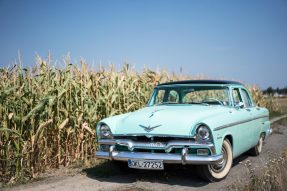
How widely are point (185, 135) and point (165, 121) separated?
1.38 feet

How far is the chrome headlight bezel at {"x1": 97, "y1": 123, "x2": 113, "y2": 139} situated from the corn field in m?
1.31

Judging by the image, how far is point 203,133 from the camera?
5.48 metres

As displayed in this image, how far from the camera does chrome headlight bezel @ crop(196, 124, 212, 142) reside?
544cm

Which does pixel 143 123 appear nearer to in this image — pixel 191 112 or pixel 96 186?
pixel 191 112

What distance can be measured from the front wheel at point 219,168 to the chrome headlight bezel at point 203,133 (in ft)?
1.43

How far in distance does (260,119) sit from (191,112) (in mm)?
2867

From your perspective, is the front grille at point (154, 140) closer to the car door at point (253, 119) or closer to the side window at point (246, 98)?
the car door at point (253, 119)

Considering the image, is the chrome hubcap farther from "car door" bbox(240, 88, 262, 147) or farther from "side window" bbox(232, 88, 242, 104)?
"car door" bbox(240, 88, 262, 147)

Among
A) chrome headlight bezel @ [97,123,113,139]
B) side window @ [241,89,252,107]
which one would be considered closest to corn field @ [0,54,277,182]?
chrome headlight bezel @ [97,123,113,139]

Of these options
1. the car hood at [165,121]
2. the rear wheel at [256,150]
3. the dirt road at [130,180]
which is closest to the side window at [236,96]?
the car hood at [165,121]

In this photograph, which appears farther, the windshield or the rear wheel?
the rear wheel

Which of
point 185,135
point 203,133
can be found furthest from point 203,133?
point 185,135

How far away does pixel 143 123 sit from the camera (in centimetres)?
576

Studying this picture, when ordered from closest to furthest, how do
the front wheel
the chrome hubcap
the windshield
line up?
the front wheel, the chrome hubcap, the windshield
